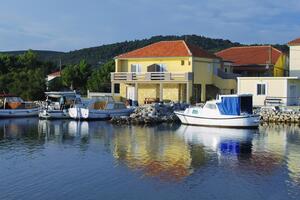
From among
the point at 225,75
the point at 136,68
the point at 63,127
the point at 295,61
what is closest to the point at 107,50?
the point at 136,68

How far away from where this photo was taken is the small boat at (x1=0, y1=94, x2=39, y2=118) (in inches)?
2039

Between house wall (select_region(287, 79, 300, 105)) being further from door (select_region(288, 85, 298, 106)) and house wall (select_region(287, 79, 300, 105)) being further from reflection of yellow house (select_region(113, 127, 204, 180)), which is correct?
reflection of yellow house (select_region(113, 127, 204, 180))

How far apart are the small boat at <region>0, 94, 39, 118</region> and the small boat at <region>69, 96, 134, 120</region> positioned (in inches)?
249

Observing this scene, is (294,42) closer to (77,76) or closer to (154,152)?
(154,152)

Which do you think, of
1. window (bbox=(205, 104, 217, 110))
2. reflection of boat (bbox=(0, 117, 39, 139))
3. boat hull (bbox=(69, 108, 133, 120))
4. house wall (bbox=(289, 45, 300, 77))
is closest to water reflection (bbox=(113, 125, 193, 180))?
window (bbox=(205, 104, 217, 110))

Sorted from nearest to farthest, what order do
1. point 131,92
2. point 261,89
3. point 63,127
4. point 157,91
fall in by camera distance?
point 63,127, point 261,89, point 157,91, point 131,92

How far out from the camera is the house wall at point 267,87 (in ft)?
155

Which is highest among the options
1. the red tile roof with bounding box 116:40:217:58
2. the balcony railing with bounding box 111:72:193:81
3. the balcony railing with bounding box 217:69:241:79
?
the red tile roof with bounding box 116:40:217:58

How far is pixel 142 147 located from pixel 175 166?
6.41 meters

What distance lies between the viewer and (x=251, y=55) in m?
62.9

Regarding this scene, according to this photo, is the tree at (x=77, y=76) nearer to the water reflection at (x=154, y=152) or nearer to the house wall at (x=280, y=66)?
the house wall at (x=280, y=66)

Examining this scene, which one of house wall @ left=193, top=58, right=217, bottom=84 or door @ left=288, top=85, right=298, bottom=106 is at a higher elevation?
house wall @ left=193, top=58, right=217, bottom=84

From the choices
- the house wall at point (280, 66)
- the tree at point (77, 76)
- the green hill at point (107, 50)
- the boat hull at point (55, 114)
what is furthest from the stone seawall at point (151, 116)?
the green hill at point (107, 50)

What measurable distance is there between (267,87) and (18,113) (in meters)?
24.3
